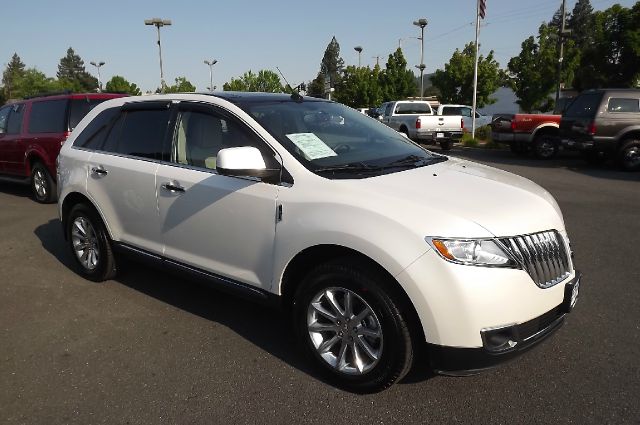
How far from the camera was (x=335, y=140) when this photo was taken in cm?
359

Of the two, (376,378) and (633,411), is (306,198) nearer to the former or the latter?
(376,378)

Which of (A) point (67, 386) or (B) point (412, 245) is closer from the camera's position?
(B) point (412, 245)

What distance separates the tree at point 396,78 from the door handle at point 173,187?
4305cm

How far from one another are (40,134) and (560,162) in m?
12.9

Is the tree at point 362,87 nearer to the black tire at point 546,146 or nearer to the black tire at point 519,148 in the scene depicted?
the black tire at point 519,148

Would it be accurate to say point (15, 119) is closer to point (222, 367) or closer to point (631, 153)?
point (222, 367)

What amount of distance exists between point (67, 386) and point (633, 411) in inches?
125

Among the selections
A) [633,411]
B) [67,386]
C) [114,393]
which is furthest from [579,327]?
[67,386]

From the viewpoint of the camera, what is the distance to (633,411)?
8.81ft

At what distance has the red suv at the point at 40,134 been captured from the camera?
838cm

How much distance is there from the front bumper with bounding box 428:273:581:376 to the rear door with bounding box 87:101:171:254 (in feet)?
7.71

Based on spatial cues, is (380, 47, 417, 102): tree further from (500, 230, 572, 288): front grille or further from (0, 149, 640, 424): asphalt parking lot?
(500, 230, 572, 288): front grille

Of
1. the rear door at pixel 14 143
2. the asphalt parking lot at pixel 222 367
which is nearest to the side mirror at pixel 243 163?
the asphalt parking lot at pixel 222 367

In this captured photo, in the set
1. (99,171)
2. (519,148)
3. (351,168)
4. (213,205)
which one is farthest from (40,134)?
(519,148)
